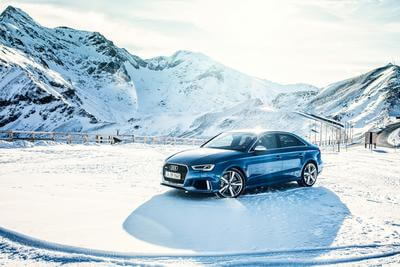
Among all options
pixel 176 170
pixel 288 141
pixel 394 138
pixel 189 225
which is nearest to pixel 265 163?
pixel 288 141

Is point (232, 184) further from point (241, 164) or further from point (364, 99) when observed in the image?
point (364, 99)

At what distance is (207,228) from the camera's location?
19.1ft

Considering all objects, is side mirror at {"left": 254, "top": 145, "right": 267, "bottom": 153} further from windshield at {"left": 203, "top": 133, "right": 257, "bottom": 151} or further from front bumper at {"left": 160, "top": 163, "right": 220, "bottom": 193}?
front bumper at {"left": 160, "top": 163, "right": 220, "bottom": 193}

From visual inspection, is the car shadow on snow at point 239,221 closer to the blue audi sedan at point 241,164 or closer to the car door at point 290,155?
the blue audi sedan at point 241,164

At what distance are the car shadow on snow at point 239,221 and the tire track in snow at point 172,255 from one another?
0.21 m

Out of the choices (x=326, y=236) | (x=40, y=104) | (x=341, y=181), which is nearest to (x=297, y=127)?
(x=341, y=181)

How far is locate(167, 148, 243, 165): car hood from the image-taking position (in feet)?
26.1

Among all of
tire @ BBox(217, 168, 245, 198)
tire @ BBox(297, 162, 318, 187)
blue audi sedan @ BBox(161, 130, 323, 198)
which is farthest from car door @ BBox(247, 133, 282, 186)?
tire @ BBox(297, 162, 318, 187)

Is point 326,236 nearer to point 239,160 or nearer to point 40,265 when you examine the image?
point 239,160

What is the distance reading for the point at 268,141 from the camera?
9.23 m

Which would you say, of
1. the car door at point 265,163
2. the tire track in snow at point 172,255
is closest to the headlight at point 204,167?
the car door at point 265,163

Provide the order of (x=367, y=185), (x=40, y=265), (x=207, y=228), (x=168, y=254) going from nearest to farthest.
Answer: (x=40, y=265), (x=168, y=254), (x=207, y=228), (x=367, y=185)

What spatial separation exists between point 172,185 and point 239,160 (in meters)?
1.50

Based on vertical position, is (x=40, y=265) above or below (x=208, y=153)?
below
